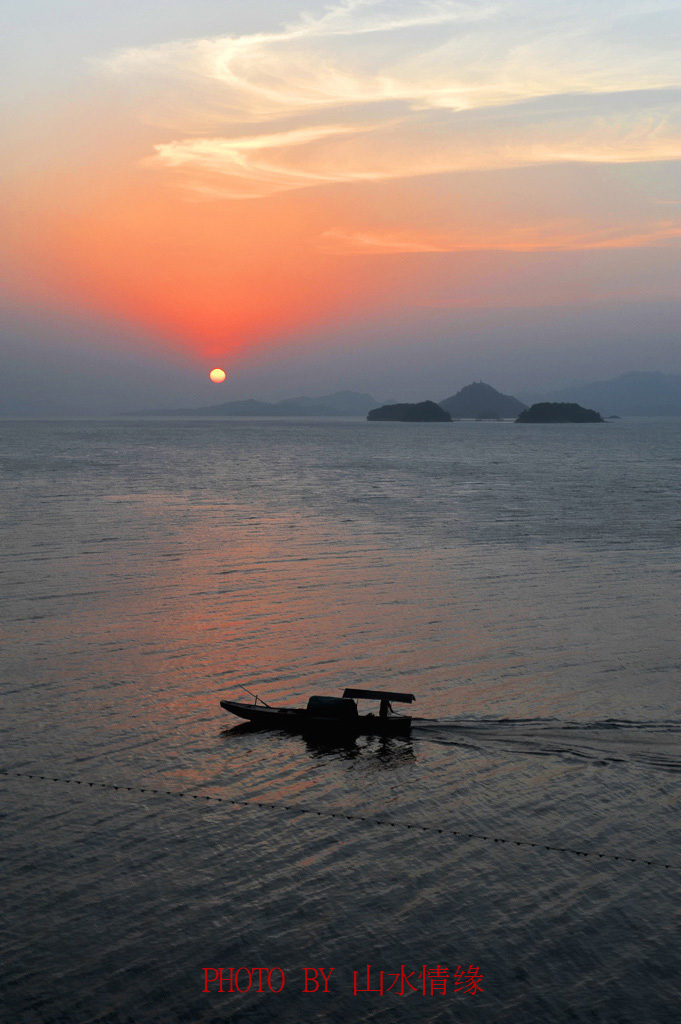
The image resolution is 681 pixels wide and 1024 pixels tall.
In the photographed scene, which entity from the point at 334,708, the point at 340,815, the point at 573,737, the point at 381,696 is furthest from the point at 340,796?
the point at 573,737

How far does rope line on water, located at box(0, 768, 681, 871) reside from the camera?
2202cm

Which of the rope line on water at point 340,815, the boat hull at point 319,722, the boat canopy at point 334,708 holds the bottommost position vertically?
the rope line on water at point 340,815

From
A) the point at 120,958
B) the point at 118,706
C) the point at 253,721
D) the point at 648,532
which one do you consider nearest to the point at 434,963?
the point at 120,958

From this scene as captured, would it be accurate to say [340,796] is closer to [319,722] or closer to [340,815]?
[340,815]

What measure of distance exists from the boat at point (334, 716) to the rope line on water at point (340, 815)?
5439 millimetres

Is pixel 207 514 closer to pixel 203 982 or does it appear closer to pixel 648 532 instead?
pixel 648 532

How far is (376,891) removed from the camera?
20.5 meters

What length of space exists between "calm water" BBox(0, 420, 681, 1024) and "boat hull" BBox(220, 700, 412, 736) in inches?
22.0

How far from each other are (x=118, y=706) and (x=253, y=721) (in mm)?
5252

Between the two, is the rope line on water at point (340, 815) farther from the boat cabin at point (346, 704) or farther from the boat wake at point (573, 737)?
the boat wake at point (573, 737)

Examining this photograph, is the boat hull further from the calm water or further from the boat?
the calm water

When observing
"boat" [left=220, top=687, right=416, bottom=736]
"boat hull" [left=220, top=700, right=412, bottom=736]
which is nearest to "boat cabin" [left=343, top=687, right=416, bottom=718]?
"boat" [left=220, top=687, right=416, bottom=736]

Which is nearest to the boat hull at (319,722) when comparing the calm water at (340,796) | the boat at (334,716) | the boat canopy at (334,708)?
the boat at (334,716)

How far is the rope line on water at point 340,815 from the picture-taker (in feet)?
72.2
